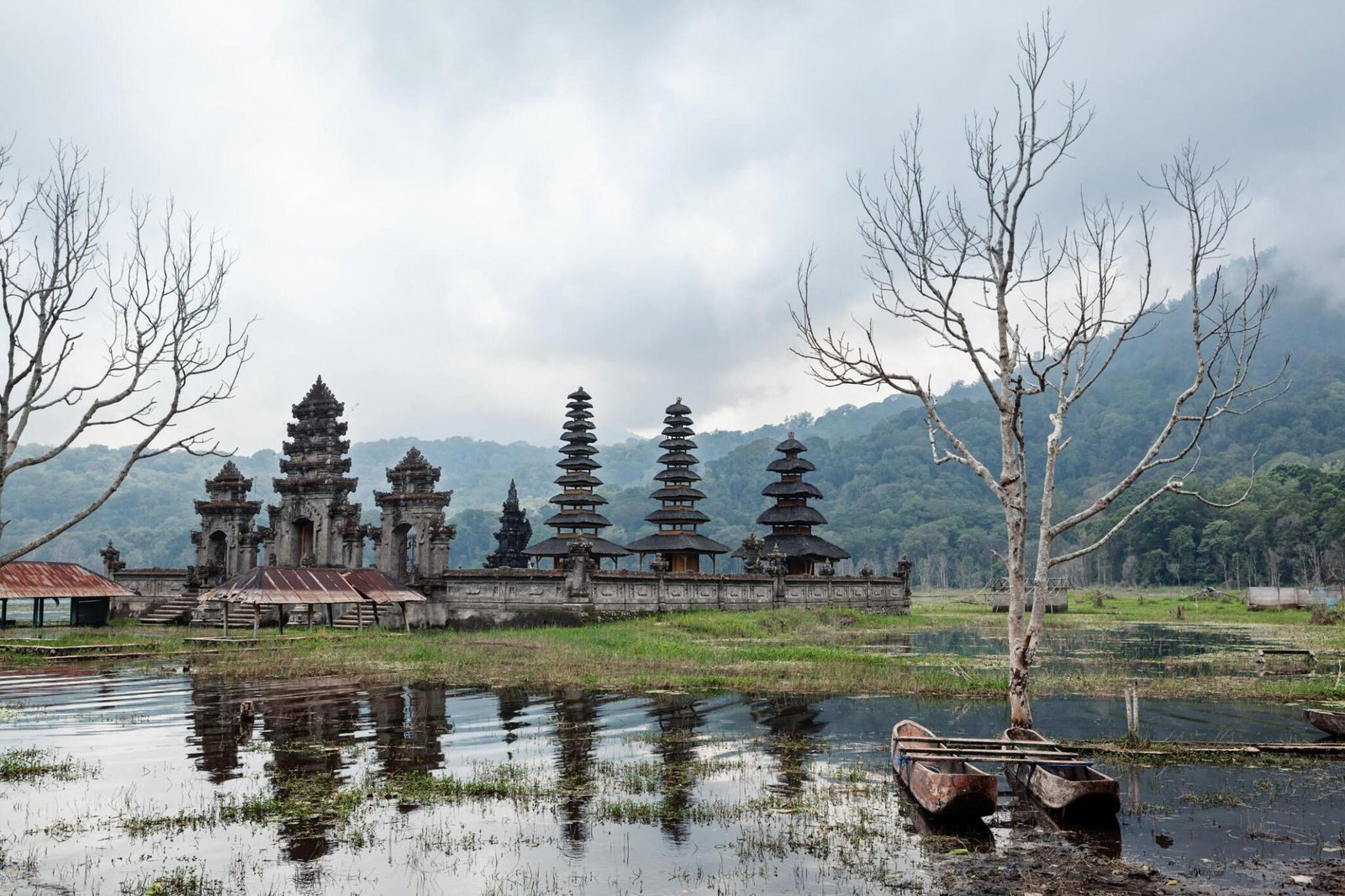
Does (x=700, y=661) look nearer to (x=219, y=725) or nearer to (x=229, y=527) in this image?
(x=219, y=725)

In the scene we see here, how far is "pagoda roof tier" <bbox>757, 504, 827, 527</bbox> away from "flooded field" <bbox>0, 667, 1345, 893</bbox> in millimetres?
44274

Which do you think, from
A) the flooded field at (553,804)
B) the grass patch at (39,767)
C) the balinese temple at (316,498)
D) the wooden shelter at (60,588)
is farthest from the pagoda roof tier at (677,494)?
the grass patch at (39,767)

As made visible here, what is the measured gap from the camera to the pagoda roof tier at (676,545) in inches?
2441

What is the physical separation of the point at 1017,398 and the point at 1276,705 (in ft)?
40.3

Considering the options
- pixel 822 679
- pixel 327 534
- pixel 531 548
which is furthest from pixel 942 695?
pixel 531 548

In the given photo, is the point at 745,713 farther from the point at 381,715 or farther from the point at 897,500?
the point at 897,500

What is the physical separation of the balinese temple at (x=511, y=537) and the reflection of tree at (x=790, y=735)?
5129 centimetres

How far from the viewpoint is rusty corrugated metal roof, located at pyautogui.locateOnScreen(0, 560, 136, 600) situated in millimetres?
40688

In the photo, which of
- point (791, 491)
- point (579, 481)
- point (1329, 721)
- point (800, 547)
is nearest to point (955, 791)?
point (1329, 721)

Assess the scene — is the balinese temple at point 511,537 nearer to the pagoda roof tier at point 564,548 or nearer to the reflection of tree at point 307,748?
the pagoda roof tier at point 564,548

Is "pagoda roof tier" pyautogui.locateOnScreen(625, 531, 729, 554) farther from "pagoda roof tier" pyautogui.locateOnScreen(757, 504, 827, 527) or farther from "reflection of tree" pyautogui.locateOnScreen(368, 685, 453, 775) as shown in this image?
"reflection of tree" pyautogui.locateOnScreen(368, 685, 453, 775)

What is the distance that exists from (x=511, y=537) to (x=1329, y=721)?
206 ft

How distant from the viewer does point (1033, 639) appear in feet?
54.2

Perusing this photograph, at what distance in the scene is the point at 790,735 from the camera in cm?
1925
